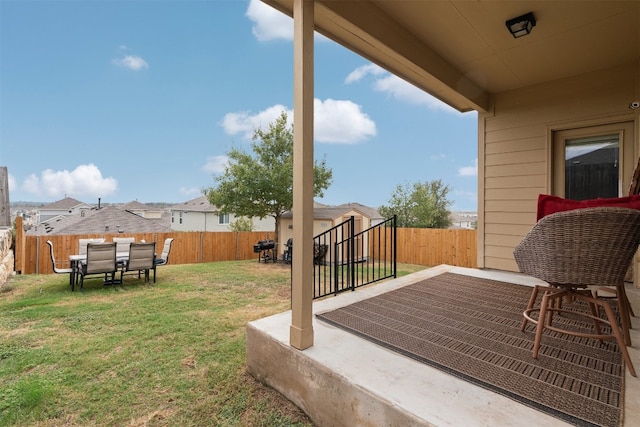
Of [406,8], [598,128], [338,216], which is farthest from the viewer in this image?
[338,216]

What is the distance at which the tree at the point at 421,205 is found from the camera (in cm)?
1780

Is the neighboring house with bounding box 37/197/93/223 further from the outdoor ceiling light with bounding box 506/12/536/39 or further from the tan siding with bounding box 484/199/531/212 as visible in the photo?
the outdoor ceiling light with bounding box 506/12/536/39

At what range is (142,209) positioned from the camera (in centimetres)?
2548

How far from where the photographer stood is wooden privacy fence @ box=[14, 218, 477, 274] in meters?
7.86

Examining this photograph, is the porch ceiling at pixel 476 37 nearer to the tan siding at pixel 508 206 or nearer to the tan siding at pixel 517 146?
the tan siding at pixel 517 146

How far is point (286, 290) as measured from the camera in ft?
17.7

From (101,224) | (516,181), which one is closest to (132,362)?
(516,181)

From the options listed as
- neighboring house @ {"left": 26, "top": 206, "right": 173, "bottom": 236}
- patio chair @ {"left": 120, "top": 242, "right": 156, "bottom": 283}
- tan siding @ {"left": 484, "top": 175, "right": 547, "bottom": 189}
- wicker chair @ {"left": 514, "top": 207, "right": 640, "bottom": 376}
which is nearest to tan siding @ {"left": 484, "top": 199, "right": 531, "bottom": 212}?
tan siding @ {"left": 484, "top": 175, "right": 547, "bottom": 189}

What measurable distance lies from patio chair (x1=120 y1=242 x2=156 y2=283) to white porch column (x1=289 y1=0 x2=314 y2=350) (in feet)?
15.9

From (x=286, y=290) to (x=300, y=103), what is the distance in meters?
4.20

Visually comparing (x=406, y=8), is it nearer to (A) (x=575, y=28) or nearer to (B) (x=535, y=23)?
(B) (x=535, y=23)

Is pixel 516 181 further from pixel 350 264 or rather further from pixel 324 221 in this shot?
pixel 324 221

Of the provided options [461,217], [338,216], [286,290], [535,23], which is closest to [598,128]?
[535,23]

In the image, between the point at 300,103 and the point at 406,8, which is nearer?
the point at 300,103
